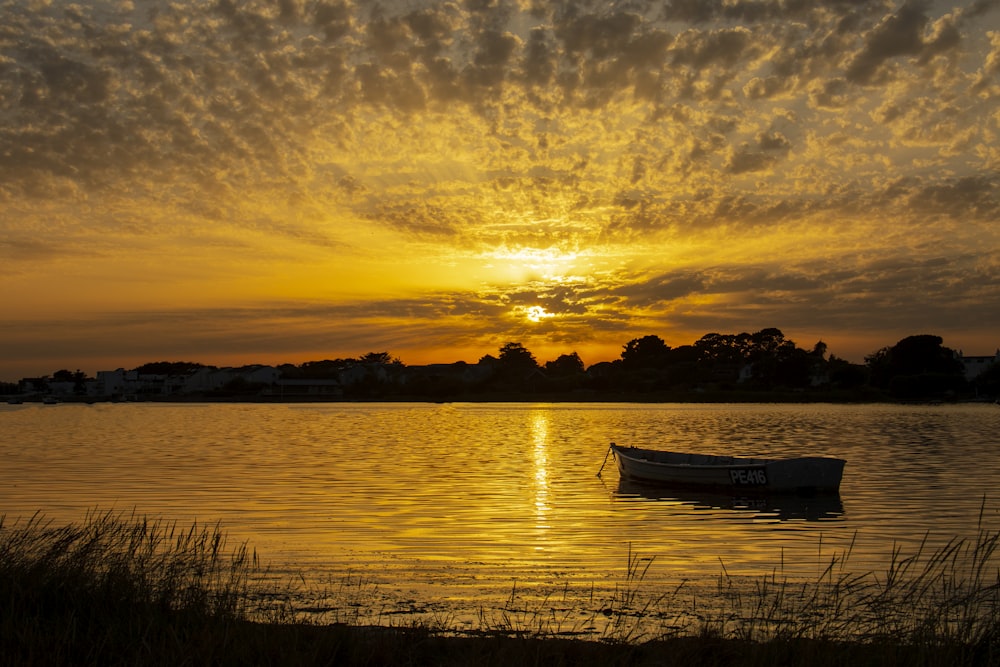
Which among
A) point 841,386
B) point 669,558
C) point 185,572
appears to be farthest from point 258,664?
point 841,386

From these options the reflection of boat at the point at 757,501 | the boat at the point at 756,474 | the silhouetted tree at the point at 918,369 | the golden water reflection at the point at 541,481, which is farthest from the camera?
the silhouetted tree at the point at 918,369

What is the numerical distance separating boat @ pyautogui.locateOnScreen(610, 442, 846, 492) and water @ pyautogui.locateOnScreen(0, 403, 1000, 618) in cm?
83

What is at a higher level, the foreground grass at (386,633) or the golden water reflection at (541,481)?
the foreground grass at (386,633)

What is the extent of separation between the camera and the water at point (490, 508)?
19734 mm

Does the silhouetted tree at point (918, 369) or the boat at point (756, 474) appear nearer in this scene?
the boat at point (756, 474)

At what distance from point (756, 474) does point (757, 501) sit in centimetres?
134

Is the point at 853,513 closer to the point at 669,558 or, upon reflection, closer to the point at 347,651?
the point at 669,558

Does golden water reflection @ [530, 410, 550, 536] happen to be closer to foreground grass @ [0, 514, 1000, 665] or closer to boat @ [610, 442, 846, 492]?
boat @ [610, 442, 846, 492]

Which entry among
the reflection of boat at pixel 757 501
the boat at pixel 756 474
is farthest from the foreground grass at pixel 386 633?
the boat at pixel 756 474

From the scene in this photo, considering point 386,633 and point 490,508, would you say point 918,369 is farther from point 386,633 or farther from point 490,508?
point 386,633

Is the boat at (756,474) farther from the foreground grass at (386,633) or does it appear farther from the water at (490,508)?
the foreground grass at (386,633)

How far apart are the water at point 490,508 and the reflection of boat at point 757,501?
14 centimetres

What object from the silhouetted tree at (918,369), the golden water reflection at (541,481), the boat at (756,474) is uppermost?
the silhouetted tree at (918,369)

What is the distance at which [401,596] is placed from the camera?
1675cm
